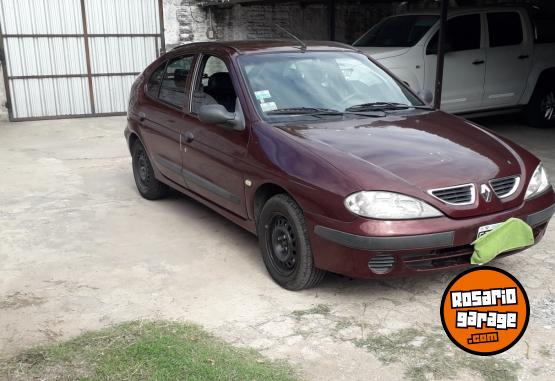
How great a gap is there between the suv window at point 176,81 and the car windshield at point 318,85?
84cm

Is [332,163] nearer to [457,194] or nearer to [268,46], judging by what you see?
[457,194]

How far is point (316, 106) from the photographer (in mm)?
4434

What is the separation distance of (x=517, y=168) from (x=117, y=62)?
1021 centimetres

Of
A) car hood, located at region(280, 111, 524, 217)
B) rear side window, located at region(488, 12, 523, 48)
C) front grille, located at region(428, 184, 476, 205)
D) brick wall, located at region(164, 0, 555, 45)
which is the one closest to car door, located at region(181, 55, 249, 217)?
car hood, located at region(280, 111, 524, 217)

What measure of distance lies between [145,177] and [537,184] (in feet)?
12.8

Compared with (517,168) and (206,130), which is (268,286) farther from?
(517,168)

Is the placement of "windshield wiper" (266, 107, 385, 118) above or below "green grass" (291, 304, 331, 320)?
above

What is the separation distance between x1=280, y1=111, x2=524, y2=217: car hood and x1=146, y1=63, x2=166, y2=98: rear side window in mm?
2160

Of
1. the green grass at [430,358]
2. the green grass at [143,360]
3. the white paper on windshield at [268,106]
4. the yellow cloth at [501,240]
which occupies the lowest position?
the green grass at [430,358]

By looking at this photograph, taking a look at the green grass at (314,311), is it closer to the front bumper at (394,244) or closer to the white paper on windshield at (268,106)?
the front bumper at (394,244)

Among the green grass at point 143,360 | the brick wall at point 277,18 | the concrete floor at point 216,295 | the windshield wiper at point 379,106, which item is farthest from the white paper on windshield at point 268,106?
the brick wall at point 277,18

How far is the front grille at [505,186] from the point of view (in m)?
3.66

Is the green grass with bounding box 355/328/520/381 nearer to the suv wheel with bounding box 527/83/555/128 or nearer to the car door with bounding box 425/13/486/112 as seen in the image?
the car door with bounding box 425/13/486/112

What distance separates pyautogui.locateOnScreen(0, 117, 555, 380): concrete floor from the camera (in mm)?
3186
